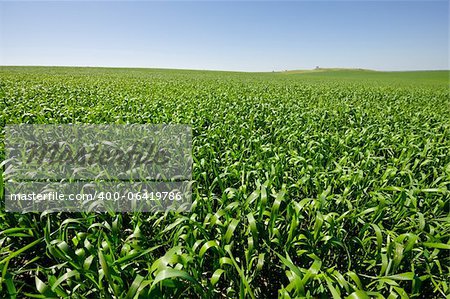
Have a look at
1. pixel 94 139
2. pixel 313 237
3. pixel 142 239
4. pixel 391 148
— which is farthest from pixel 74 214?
pixel 391 148

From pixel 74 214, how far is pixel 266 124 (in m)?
4.87

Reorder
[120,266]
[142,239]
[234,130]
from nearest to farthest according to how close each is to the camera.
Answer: [120,266]
[142,239]
[234,130]

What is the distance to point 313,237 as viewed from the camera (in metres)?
2.19

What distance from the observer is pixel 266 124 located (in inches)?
259

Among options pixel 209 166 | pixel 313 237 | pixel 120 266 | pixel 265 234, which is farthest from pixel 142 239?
pixel 209 166

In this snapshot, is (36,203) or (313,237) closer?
(313,237)

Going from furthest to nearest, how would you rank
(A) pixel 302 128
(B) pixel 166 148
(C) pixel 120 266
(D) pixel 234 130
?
(A) pixel 302 128 → (D) pixel 234 130 → (B) pixel 166 148 → (C) pixel 120 266

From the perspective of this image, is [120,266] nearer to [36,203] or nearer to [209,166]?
[36,203]

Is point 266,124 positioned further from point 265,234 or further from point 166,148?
point 265,234

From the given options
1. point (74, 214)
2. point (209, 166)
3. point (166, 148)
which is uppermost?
point (166, 148)

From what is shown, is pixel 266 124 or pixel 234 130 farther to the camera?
pixel 266 124

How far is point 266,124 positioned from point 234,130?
4.35 feet

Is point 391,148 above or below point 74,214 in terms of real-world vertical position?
above

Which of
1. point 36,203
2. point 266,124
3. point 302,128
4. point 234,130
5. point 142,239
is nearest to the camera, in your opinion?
point 142,239
